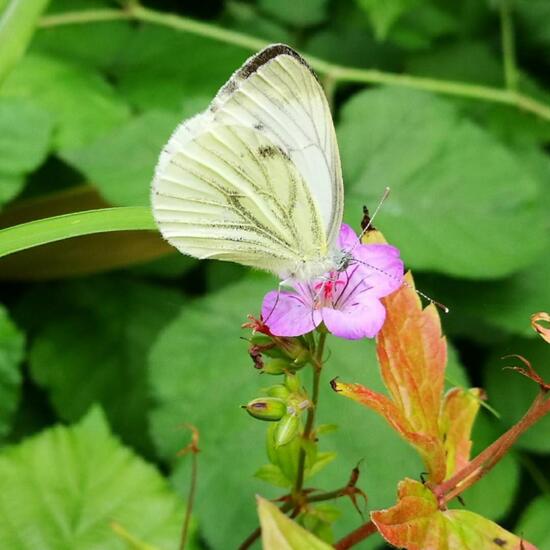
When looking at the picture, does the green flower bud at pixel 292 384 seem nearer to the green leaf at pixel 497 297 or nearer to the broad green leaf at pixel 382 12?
the green leaf at pixel 497 297

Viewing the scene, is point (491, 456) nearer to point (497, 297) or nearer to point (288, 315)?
point (288, 315)

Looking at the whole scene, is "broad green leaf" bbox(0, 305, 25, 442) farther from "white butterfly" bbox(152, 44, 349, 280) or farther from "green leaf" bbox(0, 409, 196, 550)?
"white butterfly" bbox(152, 44, 349, 280)

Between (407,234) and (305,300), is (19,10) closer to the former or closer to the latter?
(305,300)

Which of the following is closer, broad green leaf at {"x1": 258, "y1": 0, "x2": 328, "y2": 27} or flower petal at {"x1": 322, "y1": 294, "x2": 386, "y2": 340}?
flower petal at {"x1": 322, "y1": 294, "x2": 386, "y2": 340}

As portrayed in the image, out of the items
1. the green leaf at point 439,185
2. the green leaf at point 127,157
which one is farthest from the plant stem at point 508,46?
the green leaf at point 127,157

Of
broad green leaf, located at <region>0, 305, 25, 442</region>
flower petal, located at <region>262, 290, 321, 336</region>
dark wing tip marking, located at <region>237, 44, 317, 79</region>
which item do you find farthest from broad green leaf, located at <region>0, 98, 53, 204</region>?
flower petal, located at <region>262, 290, 321, 336</region>

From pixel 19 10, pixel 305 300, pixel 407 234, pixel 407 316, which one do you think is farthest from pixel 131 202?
pixel 407 316
